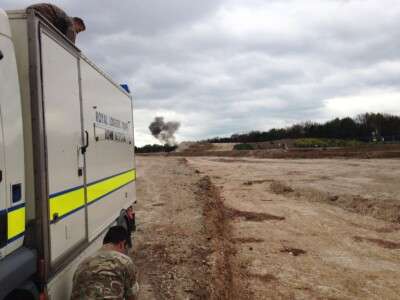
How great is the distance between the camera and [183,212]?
13.8 m

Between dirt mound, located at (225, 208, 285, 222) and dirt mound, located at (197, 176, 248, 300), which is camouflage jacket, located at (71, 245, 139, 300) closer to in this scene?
dirt mound, located at (197, 176, 248, 300)

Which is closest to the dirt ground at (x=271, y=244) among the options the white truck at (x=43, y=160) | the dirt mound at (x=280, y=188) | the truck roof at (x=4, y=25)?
the dirt mound at (x=280, y=188)

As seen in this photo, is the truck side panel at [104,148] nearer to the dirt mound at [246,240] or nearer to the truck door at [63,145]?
the truck door at [63,145]

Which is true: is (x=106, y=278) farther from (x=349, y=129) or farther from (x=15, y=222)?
(x=349, y=129)

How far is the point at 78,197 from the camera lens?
4395 millimetres

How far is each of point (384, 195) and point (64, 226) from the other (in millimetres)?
14538

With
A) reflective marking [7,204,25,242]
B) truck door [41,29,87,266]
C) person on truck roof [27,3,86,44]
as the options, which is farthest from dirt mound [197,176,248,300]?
person on truck roof [27,3,86,44]

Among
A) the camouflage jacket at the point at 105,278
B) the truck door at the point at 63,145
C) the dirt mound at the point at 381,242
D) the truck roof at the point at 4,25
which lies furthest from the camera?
the dirt mound at the point at 381,242

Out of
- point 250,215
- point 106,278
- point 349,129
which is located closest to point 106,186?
point 106,278

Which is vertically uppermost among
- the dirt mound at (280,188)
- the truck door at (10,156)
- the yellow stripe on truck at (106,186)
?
the truck door at (10,156)

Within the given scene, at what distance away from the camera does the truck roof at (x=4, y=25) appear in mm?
3100

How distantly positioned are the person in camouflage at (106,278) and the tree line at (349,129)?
82446 millimetres

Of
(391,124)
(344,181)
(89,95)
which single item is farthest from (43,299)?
(391,124)

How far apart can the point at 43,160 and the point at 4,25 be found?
3.41ft
